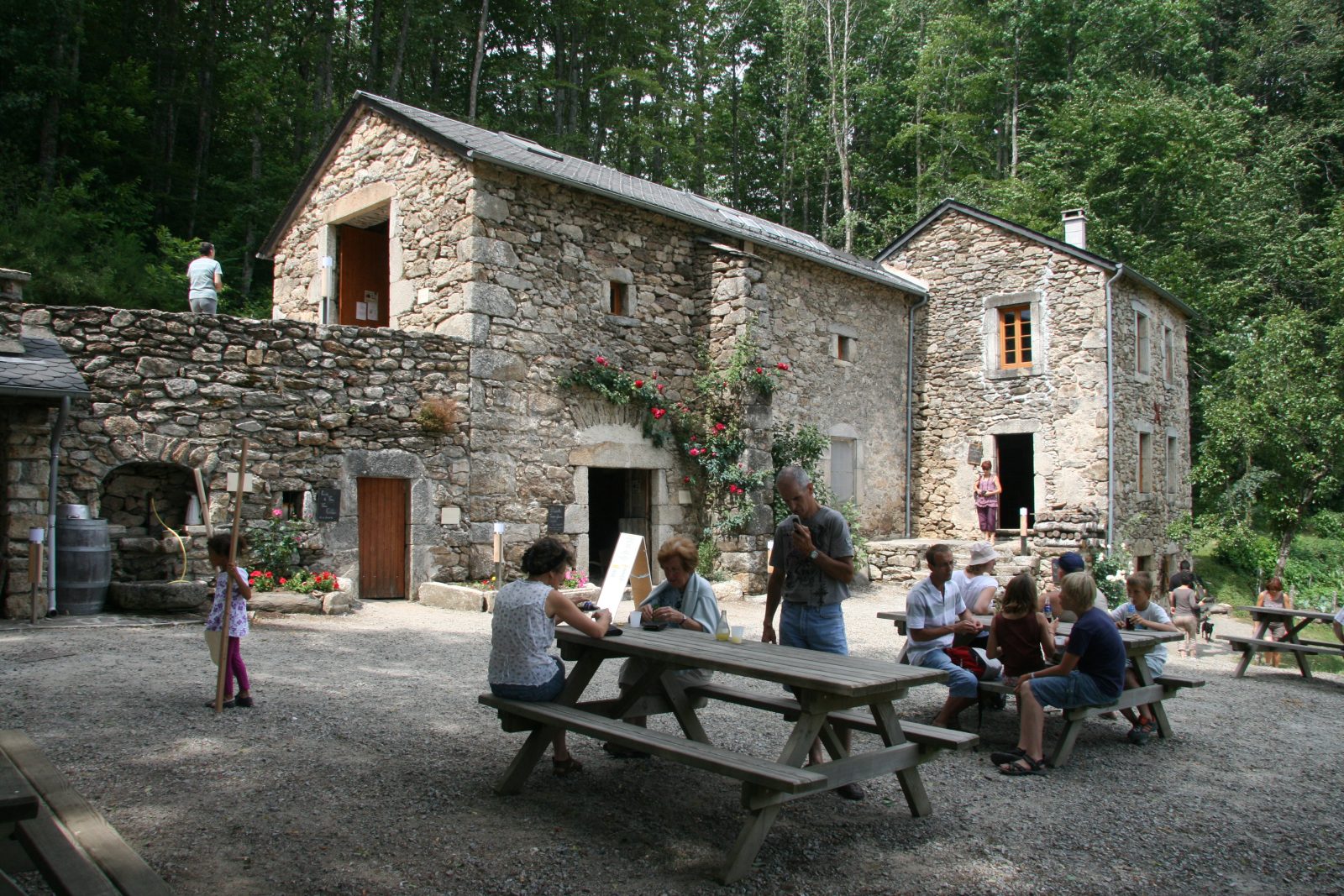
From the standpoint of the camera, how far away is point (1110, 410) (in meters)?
15.1

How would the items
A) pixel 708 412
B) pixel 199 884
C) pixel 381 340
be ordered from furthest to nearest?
1. pixel 708 412
2. pixel 381 340
3. pixel 199 884

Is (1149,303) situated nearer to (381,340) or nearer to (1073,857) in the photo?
(381,340)

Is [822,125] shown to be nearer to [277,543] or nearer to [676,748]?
[277,543]

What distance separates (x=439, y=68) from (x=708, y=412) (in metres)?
15.9

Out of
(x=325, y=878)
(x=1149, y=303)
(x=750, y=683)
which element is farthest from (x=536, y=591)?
(x=1149, y=303)

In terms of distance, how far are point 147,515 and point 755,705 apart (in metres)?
7.12

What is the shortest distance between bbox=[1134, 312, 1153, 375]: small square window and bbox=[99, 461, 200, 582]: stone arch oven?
15121 millimetres

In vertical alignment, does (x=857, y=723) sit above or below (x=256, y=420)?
below

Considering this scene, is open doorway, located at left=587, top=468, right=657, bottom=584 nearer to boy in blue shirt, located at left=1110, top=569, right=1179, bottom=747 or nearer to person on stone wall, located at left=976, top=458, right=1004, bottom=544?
person on stone wall, located at left=976, top=458, right=1004, bottom=544

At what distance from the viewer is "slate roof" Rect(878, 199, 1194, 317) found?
15.3m

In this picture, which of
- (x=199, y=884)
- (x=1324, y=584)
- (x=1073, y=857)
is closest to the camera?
(x=199, y=884)

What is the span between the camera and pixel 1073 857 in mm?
3424

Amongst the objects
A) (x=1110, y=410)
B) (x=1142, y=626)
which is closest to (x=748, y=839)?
(x=1142, y=626)

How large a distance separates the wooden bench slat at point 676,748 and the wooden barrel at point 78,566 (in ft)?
18.3
